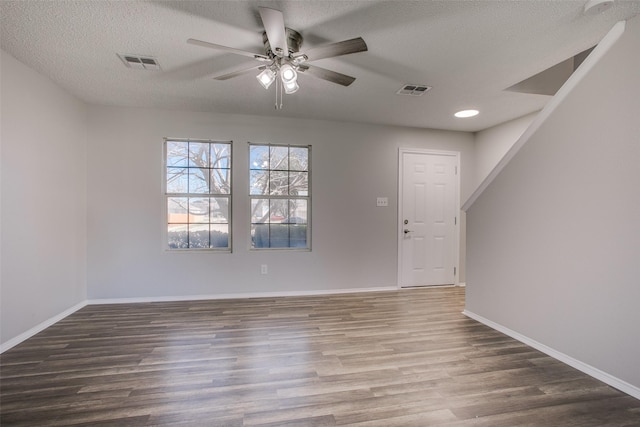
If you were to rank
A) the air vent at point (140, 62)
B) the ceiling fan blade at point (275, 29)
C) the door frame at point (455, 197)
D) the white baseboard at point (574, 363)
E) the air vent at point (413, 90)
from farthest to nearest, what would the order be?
1. the door frame at point (455, 197)
2. the air vent at point (413, 90)
3. the air vent at point (140, 62)
4. the white baseboard at point (574, 363)
5. the ceiling fan blade at point (275, 29)

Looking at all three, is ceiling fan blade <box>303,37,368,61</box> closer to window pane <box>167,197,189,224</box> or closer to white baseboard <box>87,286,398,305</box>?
window pane <box>167,197,189,224</box>

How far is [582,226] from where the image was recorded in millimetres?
2014

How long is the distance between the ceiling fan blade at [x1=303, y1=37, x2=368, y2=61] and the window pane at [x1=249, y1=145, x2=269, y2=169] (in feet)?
6.70

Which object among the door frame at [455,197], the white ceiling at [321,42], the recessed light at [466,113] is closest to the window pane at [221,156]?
the white ceiling at [321,42]

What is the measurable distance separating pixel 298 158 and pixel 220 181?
1.09m

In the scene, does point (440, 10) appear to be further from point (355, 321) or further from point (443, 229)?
point (443, 229)

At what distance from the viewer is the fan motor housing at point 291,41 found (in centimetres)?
190

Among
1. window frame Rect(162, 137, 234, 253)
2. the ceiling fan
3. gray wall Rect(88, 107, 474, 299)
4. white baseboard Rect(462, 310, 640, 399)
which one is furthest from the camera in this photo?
window frame Rect(162, 137, 234, 253)

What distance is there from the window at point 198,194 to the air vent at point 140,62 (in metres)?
1.26

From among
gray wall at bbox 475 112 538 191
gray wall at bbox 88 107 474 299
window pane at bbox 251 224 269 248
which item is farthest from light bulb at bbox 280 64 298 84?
gray wall at bbox 475 112 538 191

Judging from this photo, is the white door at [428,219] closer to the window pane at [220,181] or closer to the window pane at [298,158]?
the window pane at [298,158]

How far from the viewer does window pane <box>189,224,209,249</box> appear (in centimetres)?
366

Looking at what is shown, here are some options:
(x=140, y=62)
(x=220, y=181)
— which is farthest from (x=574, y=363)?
(x=140, y=62)

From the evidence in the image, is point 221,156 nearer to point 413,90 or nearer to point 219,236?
point 219,236
